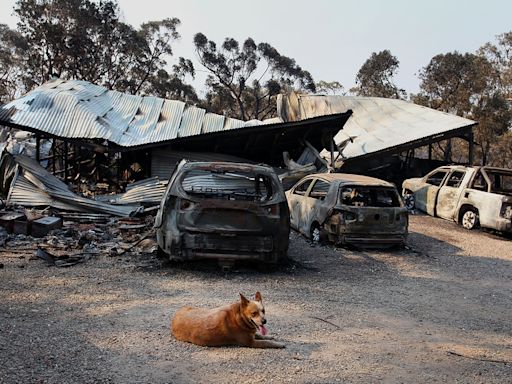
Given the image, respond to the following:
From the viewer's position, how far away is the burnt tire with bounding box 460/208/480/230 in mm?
13062

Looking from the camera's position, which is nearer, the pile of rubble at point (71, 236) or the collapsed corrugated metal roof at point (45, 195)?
the pile of rubble at point (71, 236)

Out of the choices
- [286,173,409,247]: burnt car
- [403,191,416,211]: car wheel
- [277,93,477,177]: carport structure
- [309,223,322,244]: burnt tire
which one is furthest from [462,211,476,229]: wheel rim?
[277,93,477,177]: carport structure

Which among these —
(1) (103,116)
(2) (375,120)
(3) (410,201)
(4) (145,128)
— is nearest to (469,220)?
(3) (410,201)

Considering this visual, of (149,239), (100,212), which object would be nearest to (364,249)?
(149,239)

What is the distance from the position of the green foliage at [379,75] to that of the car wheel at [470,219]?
28510 millimetres

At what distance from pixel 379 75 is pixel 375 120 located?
18.9 metres

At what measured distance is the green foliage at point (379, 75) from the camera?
40.0 m

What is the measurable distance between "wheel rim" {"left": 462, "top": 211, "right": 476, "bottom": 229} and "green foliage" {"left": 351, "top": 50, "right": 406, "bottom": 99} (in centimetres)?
2854

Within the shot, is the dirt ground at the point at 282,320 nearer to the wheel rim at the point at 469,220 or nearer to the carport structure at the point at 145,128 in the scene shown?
the wheel rim at the point at 469,220

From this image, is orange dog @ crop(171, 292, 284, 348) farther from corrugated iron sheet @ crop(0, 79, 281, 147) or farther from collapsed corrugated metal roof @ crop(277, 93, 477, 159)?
collapsed corrugated metal roof @ crop(277, 93, 477, 159)

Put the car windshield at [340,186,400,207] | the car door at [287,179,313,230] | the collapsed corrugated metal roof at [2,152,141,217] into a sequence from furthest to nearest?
1. the collapsed corrugated metal roof at [2,152,141,217]
2. the car door at [287,179,313,230]
3. the car windshield at [340,186,400,207]

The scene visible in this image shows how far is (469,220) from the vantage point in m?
13.3

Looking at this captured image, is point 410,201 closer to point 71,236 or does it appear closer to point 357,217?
point 357,217

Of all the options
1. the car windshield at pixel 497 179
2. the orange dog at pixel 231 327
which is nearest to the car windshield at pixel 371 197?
the car windshield at pixel 497 179
